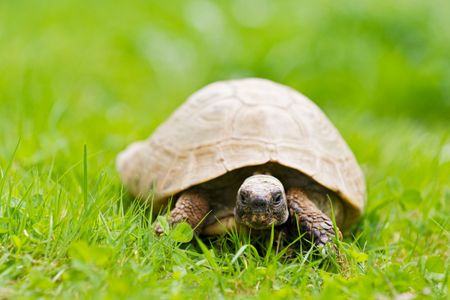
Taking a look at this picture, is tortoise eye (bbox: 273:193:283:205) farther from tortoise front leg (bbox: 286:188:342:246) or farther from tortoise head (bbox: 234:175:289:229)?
tortoise front leg (bbox: 286:188:342:246)

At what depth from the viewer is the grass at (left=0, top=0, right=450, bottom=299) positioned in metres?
2.72

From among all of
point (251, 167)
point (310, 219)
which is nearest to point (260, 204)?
point (310, 219)

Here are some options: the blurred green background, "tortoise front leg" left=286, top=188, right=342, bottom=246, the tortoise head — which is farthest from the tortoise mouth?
the blurred green background

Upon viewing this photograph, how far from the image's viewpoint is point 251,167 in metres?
3.51

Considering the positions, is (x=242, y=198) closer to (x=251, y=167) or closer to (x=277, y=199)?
(x=277, y=199)

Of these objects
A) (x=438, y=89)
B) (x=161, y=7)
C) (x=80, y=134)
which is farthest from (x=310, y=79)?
(x=161, y=7)

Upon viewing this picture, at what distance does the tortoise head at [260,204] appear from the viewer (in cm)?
307

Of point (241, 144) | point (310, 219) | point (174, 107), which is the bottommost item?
point (310, 219)

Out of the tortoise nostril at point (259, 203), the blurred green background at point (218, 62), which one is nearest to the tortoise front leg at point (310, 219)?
the tortoise nostril at point (259, 203)

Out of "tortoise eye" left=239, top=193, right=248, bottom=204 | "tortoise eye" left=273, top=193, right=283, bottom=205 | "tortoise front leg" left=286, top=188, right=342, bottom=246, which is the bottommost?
"tortoise front leg" left=286, top=188, right=342, bottom=246

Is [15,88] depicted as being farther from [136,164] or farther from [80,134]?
[136,164]

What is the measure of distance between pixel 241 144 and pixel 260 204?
0.54m

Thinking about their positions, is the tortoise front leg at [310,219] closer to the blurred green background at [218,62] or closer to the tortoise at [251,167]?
the tortoise at [251,167]

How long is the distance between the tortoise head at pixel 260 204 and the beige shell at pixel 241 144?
0.25m
